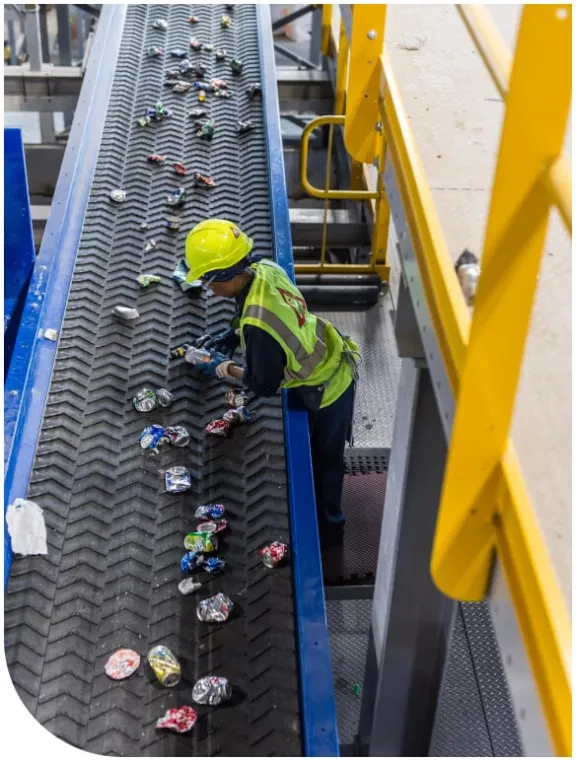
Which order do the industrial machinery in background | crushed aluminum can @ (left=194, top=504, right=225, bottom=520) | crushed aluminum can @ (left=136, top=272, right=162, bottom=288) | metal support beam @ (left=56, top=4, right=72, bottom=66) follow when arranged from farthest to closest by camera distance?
metal support beam @ (left=56, top=4, right=72, bottom=66), crushed aluminum can @ (left=136, top=272, right=162, bottom=288), crushed aluminum can @ (left=194, top=504, right=225, bottom=520), the industrial machinery in background

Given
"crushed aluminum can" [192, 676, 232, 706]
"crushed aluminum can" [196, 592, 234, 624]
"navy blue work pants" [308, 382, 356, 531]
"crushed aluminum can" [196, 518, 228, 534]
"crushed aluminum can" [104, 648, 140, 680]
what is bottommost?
"navy blue work pants" [308, 382, 356, 531]

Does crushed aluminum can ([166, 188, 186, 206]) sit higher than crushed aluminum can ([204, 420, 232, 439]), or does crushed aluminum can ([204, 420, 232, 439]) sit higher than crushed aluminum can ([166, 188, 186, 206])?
crushed aluminum can ([166, 188, 186, 206])

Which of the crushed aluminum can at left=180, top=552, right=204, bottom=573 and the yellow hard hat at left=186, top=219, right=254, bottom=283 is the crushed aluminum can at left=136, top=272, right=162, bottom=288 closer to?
the yellow hard hat at left=186, top=219, right=254, bottom=283

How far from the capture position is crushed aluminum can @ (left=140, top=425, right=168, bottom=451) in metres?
3.57

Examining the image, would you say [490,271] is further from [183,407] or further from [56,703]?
[183,407]

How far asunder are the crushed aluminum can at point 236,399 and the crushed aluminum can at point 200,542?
73 cm

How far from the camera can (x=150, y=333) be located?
4.13 m

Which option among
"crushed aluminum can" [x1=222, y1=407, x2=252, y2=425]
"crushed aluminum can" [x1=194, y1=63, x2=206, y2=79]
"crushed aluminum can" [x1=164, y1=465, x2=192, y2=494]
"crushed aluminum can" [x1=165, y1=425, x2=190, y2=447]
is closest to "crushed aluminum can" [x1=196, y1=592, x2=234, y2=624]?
"crushed aluminum can" [x1=164, y1=465, x2=192, y2=494]

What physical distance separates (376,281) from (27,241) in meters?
2.74

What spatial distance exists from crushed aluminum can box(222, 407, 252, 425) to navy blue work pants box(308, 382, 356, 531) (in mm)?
536

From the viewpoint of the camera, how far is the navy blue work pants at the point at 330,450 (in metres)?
4.23

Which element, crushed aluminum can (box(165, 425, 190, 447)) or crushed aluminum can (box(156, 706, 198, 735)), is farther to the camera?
crushed aluminum can (box(165, 425, 190, 447))

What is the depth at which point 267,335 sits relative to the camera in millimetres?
3670

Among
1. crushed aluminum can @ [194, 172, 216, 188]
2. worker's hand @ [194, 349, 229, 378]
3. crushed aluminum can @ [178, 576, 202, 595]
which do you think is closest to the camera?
crushed aluminum can @ [178, 576, 202, 595]
